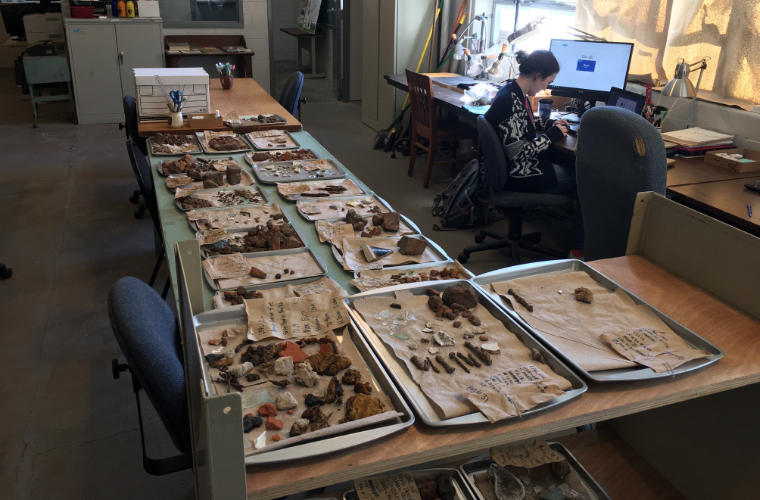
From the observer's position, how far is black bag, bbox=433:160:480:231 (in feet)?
13.6

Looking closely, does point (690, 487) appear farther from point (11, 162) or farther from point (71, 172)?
point (11, 162)

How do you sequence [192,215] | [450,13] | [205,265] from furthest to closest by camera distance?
[450,13] < [192,215] < [205,265]

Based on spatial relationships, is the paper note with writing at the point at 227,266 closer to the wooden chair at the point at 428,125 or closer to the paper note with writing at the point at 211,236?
the paper note with writing at the point at 211,236

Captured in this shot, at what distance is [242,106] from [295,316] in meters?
2.97

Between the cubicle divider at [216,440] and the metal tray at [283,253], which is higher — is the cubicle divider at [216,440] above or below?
above

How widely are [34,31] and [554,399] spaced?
27.4 feet

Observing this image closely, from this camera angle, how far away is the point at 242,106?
4.09 meters

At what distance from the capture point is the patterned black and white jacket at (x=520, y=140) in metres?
3.28

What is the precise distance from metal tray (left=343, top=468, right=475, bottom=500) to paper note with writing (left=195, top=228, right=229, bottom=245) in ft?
3.13

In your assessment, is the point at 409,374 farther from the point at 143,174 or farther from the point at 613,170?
the point at 143,174

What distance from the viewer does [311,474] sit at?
3.21ft

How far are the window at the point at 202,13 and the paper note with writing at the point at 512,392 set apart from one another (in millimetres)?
7133

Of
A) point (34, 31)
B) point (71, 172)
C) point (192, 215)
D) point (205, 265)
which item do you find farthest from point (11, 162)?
point (205, 265)

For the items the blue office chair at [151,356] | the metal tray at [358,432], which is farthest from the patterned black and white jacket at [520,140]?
the blue office chair at [151,356]
